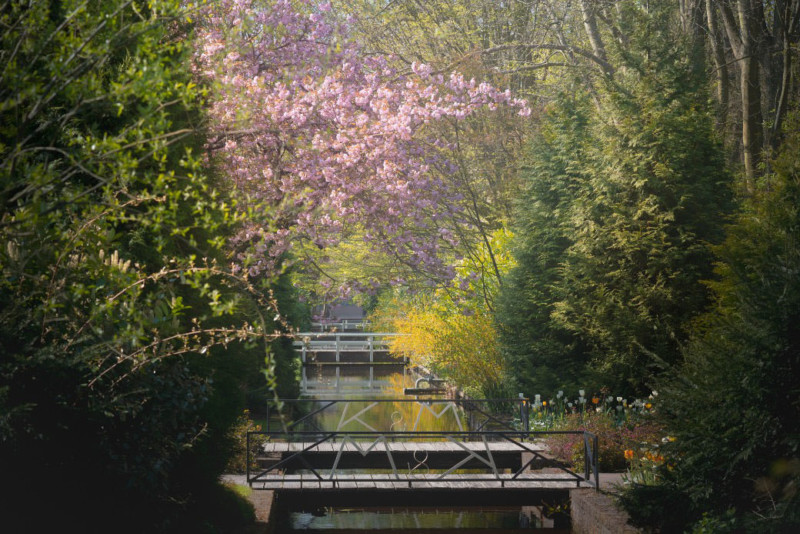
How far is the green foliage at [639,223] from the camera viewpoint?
46.0 ft

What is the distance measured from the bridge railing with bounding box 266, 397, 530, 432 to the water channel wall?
144 inches

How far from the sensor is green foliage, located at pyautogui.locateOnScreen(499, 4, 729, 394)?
14.0 m

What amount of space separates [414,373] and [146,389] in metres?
23.3

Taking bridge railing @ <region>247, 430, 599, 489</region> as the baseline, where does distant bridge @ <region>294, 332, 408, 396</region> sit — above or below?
below

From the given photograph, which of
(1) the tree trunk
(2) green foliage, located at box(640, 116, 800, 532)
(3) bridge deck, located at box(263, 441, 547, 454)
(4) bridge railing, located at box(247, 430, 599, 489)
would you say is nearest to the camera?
(2) green foliage, located at box(640, 116, 800, 532)

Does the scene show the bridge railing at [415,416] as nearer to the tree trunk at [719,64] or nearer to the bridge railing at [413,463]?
the bridge railing at [413,463]

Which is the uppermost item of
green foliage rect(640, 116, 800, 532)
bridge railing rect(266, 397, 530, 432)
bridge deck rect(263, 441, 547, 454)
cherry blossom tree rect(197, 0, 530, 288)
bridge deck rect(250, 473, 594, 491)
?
cherry blossom tree rect(197, 0, 530, 288)

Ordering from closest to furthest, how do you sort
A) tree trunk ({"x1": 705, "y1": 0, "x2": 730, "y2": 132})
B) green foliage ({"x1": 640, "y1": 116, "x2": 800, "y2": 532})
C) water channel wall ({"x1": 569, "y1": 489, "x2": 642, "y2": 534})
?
green foliage ({"x1": 640, "y1": 116, "x2": 800, "y2": 532}) → water channel wall ({"x1": 569, "y1": 489, "x2": 642, "y2": 534}) → tree trunk ({"x1": 705, "y1": 0, "x2": 730, "y2": 132})

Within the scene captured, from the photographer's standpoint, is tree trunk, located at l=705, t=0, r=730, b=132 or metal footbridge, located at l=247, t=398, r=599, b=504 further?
tree trunk, located at l=705, t=0, r=730, b=132

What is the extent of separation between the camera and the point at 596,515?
952 centimetres

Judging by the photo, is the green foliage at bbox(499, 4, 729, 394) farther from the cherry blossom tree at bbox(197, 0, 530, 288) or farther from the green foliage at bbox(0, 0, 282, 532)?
the green foliage at bbox(0, 0, 282, 532)

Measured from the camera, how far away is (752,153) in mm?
15648

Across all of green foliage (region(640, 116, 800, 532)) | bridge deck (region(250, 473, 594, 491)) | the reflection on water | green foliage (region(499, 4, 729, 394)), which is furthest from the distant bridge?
green foliage (region(640, 116, 800, 532))

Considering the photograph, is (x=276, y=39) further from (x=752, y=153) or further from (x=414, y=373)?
(x=414, y=373)
